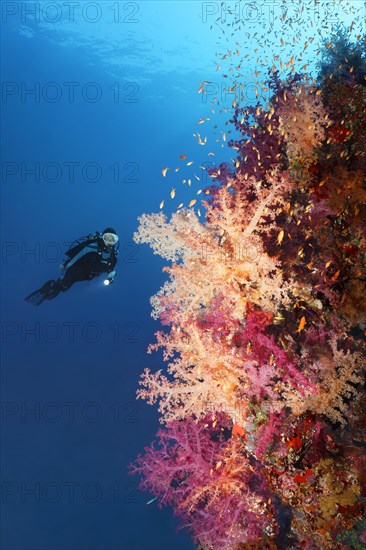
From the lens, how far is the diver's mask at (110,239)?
8.60 m

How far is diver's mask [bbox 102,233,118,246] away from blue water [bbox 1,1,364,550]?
10120 mm

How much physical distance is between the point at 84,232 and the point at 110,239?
156 feet

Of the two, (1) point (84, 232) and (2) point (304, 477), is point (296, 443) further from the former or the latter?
(1) point (84, 232)

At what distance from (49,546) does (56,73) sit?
5373 cm

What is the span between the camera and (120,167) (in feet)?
218

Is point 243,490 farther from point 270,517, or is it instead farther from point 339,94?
point 339,94

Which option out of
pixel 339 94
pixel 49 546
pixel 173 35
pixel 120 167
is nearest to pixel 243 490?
pixel 339 94

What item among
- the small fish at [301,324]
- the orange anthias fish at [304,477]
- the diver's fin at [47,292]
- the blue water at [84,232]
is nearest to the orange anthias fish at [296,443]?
the orange anthias fish at [304,477]

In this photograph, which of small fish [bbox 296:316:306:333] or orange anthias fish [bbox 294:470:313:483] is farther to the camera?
small fish [bbox 296:316:306:333]

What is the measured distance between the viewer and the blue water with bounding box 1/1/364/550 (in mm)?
23234

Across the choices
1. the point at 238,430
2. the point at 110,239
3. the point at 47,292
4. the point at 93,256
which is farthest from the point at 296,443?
the point at 47,292

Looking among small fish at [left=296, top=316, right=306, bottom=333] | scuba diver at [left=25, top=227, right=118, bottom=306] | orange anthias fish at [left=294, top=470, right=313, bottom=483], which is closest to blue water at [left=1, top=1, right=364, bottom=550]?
scuba diver at [left=25, top=227, right=118, bottom=306]

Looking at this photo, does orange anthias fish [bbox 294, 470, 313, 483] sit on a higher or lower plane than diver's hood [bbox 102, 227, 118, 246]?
lower

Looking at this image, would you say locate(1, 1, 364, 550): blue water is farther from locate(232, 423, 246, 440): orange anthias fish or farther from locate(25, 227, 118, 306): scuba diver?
locate(232, 423, 246, 440): orange anthias fish
